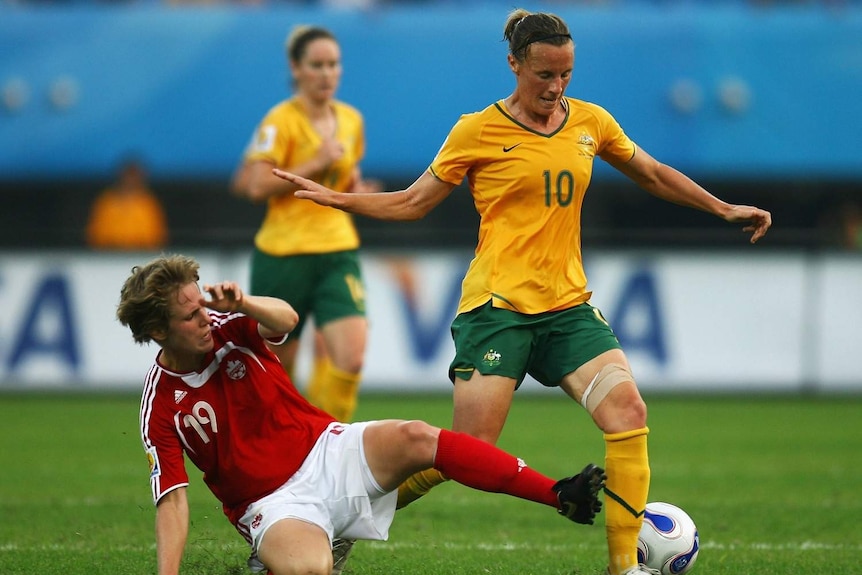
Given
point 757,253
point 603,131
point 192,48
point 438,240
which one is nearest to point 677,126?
point 757,253

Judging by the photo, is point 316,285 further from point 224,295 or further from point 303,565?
point 303,565

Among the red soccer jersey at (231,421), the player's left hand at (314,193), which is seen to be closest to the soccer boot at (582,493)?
the red soccer jersey at (231,421)

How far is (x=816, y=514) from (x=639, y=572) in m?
2.40

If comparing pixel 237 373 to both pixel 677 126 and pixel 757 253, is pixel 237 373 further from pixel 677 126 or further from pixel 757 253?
pixel 677 126

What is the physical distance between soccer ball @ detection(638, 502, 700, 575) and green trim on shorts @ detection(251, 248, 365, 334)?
279 centimetres

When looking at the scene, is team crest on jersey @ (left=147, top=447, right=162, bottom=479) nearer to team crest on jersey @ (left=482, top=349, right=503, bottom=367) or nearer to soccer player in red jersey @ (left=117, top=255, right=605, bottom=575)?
soccer player in red jersey @ (left=117, top=255, right=605, bottom=575)

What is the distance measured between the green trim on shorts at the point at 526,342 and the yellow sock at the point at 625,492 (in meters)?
0.37

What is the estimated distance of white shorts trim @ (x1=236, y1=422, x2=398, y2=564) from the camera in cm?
468

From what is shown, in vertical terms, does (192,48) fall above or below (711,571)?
above

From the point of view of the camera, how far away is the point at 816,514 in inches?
271

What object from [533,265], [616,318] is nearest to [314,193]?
[533,265]

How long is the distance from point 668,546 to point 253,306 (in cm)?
198

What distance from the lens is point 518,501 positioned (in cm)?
757

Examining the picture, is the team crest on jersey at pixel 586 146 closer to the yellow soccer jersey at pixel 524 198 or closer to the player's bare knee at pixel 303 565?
the yellow soccer jersey at pixel 524 198
